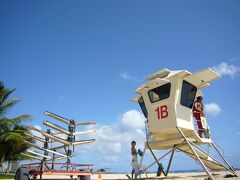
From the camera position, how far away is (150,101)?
51.5 feet

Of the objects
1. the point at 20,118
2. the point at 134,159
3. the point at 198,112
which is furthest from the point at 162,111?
the point at 20,118

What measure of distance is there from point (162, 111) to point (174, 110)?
83 centimetres

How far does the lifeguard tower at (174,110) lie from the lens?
47.4 feet

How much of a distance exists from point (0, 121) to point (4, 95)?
3.14 m

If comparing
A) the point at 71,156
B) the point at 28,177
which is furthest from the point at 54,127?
the point at 28,177

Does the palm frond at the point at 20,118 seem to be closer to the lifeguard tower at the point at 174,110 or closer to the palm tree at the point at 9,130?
the palm tree at the point at 9,130

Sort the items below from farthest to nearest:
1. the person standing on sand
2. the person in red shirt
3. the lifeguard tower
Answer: the person standing on sand < the person in red shirt < the lifeguard tower

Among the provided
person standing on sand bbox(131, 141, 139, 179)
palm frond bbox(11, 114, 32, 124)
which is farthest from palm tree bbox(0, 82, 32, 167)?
person standing on sand bbox(131, 141, 139, 179)

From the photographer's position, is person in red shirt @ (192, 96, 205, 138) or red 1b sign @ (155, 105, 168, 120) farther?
person in red shirt @ (192, 96, 205, 138)

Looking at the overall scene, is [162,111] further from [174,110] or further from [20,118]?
[20,118]

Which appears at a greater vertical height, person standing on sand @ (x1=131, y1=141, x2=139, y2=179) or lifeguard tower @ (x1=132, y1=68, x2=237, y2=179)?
lifeguard tower @ (x1=132, y1=68, x2=237, y2=179)

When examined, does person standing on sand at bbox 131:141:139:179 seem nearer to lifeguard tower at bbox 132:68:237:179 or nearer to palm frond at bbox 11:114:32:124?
lifeguard tower at bbox 132:68:237:179

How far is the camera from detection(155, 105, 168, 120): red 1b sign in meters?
14.6

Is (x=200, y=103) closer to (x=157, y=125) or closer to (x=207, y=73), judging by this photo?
(x=207, y=73)
